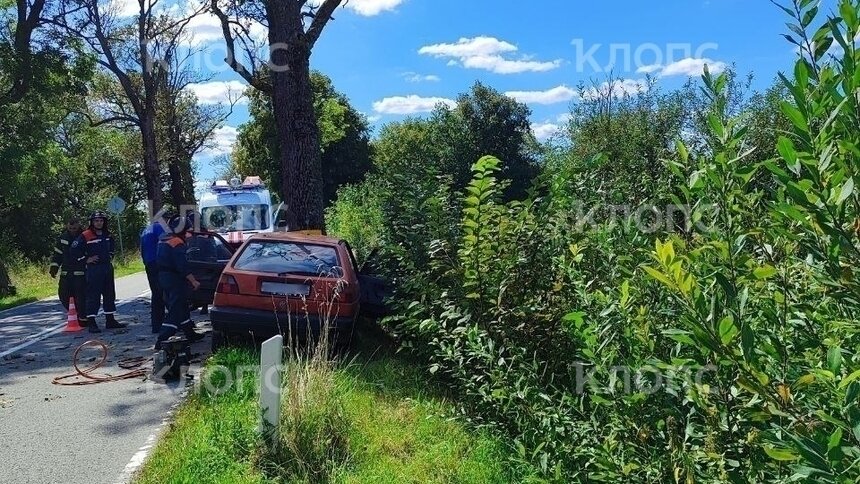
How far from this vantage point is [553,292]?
6.00 m

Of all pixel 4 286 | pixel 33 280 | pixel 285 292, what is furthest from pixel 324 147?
pixel 285 292

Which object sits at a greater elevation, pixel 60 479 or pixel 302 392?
pixel 302 392

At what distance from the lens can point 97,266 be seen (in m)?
11.2

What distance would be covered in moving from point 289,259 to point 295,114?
3.78 m

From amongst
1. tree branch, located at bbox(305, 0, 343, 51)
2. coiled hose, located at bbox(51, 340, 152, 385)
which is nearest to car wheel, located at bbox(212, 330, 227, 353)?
coiled hose, located at bbox(51, 340, 152, 385)

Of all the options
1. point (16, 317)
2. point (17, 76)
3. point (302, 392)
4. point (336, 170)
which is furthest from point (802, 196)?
point (336, 170)

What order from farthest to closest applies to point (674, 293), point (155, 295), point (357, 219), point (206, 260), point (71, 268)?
point (357, 219) < point (71, 268) < point (206, 260) < point (155, 295) < point (674, 293)

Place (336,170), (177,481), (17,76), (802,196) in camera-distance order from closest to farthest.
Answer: (802,196), (177,481), (17,76), (336,170)

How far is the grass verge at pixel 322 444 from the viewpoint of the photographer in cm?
491

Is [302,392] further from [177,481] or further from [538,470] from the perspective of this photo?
[538,470]

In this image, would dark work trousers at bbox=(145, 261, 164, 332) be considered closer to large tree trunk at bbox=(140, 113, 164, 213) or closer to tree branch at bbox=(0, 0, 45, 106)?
tree branch at bbox=(0, 0, 45, 106)

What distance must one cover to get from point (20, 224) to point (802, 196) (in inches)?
1723

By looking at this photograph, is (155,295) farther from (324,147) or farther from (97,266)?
(324,147)

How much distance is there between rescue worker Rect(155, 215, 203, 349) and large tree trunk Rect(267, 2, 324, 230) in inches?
108
